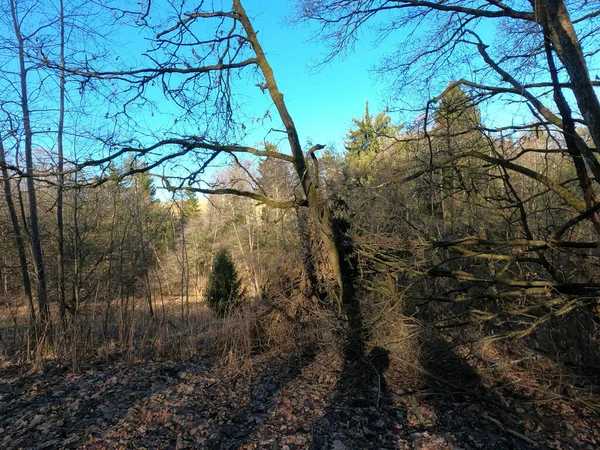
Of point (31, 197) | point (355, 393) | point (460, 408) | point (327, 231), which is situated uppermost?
point (31, 197)

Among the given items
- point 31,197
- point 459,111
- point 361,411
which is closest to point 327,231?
point 459,111

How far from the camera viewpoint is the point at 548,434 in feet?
12.8

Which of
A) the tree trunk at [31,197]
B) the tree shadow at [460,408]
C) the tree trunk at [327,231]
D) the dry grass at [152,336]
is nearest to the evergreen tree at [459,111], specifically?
the tree trunk at [327,231]

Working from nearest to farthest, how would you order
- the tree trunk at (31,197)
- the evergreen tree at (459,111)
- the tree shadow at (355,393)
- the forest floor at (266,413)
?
the forest floor at (266,413), the tree shadow at (355,393), the evergreen tree at (459,111), the tree trunk at (31,197)

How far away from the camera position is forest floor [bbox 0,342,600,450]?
A: 3.61 m

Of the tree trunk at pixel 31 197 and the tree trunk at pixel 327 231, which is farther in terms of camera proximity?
the tree trunk at pixel 31 197

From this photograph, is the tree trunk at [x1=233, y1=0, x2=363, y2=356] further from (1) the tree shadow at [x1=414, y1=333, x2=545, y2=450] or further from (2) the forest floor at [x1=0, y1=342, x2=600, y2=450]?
(1) the tree shadow at [x1=414, y1=333, x2=545, y2=450]

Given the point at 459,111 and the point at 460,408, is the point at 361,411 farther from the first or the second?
the point at 459,111

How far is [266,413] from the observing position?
4.33 meters

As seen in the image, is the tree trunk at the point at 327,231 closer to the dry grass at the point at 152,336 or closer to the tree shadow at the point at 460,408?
the dry grass at the point at 152,336

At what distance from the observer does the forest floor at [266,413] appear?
3.61m

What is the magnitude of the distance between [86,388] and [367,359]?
151 inches

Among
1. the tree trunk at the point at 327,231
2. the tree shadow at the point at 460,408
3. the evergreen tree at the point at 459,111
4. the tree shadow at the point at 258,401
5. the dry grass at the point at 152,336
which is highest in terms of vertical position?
the evergreen tree at the point at 459,111

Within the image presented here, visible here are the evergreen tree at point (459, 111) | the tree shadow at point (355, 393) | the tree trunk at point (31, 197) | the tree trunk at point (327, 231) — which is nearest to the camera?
the tree shadow at point (355, 393)
